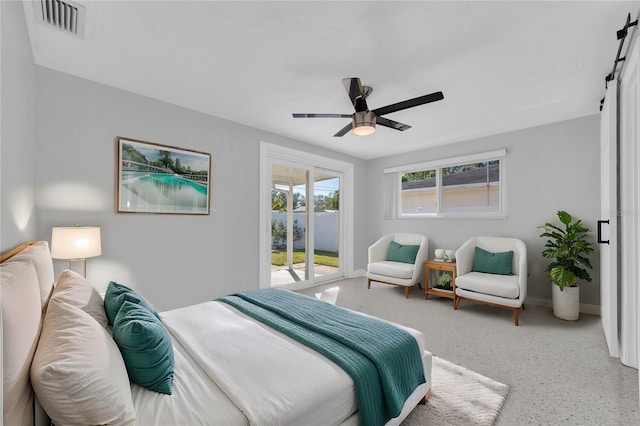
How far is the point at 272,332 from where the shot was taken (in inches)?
68.0

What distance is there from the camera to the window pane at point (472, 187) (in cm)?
435

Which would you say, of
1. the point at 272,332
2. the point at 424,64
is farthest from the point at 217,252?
the point at 424,64

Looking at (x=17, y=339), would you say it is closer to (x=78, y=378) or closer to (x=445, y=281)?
(x=78, y=378)

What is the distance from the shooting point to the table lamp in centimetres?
222

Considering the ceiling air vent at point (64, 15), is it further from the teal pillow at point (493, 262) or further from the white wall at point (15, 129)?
the teal pillow at point (493, 262)

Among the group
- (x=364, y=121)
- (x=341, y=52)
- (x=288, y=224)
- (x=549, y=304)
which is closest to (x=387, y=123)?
(x=364, y=121)

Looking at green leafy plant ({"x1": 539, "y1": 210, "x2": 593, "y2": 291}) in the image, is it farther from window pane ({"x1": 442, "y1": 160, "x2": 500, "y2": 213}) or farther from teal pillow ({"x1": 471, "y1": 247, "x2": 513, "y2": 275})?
window pane ({"x1": 442, "y1": 160, "x2": 500, "y2": 213})

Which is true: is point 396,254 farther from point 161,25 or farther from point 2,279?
point 2,279

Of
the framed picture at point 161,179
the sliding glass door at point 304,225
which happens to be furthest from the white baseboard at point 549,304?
the framed picture at point 161,179

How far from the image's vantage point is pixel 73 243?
226 cm

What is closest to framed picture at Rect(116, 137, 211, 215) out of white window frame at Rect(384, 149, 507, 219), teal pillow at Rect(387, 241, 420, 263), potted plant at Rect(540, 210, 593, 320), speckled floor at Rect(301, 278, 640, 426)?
speckled floor at Rect(301, 278, 640, 426)

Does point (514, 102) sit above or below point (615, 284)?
above

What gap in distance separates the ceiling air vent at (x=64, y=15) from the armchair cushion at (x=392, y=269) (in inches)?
165

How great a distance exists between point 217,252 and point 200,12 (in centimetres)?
252
